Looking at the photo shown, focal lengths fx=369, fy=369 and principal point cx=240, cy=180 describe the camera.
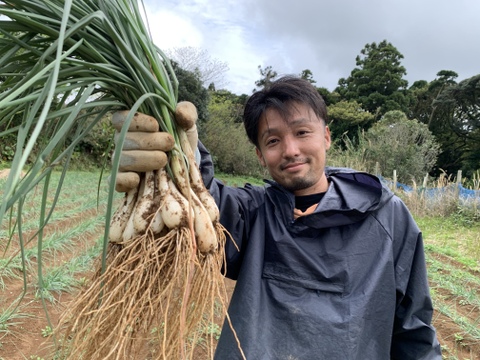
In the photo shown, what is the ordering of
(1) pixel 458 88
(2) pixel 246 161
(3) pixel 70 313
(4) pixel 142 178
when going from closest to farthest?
Answer: (3) pixel 70 313 < (4) pixel 142 178 < (2) pixel 246 161 < (1) pixel 458 88

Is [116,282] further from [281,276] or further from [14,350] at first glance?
[14,350]

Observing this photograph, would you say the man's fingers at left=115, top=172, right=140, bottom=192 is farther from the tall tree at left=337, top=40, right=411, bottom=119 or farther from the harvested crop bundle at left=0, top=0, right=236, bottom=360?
the tall tree at left=337, top=40, right=411, bottom=119

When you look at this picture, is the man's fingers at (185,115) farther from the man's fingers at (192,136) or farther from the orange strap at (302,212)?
the orange strap at (302,212)

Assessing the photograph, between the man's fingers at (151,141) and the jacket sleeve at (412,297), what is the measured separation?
0.86 m

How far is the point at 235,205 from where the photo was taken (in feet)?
4.12

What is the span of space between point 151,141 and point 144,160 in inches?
1.8

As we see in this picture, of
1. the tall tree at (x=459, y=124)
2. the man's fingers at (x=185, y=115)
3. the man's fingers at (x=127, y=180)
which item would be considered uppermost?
the tall tree at (x=459, y=124)

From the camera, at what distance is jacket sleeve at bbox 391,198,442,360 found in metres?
1.22

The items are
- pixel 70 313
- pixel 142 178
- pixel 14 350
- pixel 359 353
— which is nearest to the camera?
pixel 70 313

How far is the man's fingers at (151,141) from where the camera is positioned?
832 mm

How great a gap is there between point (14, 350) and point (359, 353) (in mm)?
2080

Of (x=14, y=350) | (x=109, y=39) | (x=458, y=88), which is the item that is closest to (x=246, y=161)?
(x=458, y=88)

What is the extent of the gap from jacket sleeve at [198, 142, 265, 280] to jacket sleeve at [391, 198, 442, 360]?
1.65ft

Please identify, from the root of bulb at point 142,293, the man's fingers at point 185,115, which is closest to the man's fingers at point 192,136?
the man's fingers at point 185,115
